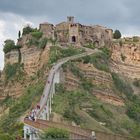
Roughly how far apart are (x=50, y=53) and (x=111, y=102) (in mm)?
9896

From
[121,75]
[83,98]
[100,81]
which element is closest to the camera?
[83,98]

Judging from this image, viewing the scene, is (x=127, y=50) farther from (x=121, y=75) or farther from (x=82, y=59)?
(x=82, y=59)

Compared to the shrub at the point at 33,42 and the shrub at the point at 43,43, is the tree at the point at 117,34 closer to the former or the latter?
the shrub at the point at 33,42

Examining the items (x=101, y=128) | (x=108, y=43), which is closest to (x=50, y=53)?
(x=108, y=43)

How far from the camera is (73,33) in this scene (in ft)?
324

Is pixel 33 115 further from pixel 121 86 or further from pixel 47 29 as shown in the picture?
pixel 47 29

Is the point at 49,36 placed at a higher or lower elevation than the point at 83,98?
higher

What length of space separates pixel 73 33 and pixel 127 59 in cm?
1026

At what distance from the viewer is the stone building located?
98812 millimetres

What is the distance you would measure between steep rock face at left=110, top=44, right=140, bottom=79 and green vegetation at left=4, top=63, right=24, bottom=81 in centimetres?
1259

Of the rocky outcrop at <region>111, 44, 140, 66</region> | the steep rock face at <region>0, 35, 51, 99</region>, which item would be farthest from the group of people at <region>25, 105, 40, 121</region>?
the rocky outcrop at <region>111, 44, 140, 66</region>

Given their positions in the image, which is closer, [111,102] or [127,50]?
[111,102]

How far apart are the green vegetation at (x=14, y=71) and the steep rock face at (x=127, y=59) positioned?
12594 mm

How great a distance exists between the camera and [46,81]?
88438 mm
